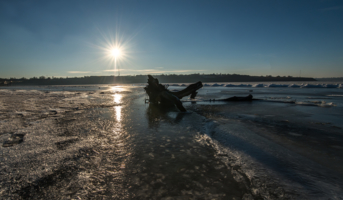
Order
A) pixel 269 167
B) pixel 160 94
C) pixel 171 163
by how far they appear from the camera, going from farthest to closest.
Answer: pixel 160 94 < pixel 171 163 < pixel 269 167

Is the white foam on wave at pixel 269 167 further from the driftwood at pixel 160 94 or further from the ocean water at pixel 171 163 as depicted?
the driftwood at pixel 160 94

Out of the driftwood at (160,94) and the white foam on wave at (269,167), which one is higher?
the driftwood at (160,94)

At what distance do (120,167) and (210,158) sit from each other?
5.64 ft

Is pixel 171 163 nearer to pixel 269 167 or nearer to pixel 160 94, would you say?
pixel 269 167

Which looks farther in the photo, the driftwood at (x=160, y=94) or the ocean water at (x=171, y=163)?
the driftwood at (x=160, y=94)

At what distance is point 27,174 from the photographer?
9.17 feet

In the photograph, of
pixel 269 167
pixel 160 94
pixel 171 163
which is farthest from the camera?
pixel 160 94

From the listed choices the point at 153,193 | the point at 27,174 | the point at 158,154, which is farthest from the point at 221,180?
the point at 27,174

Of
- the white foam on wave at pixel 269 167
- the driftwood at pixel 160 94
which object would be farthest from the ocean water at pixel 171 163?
the driftwood at pixel 160 94

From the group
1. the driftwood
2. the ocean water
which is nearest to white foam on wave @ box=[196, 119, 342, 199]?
the ocean water

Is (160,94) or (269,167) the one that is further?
(160,94)

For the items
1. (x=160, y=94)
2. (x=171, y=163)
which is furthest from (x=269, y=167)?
(x=160, y=94)

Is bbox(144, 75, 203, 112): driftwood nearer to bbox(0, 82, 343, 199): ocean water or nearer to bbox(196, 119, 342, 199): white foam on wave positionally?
bbox(0, 82, 343, 199): ocean water

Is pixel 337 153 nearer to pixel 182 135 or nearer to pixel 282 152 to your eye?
pixel 282 152
